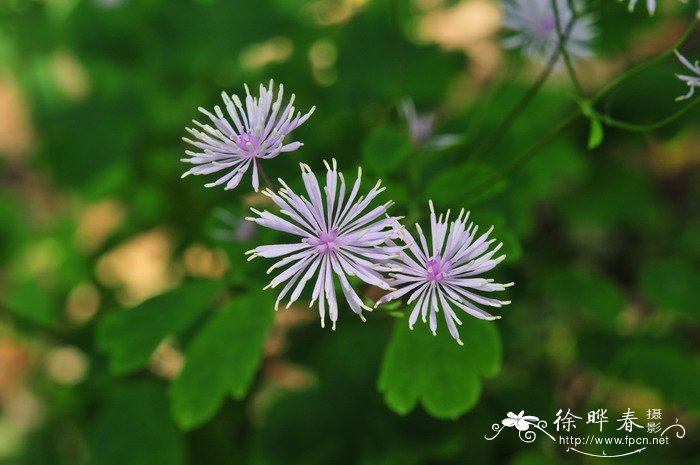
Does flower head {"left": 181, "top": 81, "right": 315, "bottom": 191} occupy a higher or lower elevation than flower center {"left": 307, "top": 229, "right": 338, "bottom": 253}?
higher

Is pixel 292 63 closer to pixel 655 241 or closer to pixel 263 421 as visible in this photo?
pixel 263 421

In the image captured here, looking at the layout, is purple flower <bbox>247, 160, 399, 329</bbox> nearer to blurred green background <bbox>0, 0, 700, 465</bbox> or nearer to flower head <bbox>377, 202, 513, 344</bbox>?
flower head <bbox>377, 202, 513, 344</bbox>

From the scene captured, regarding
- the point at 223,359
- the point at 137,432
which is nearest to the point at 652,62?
the point at 223,359

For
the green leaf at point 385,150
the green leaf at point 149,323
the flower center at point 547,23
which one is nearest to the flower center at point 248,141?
the green leaf at point 385,150

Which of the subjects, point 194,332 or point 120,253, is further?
point 120,253

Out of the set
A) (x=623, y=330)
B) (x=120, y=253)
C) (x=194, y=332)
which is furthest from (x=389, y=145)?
(x=120, y=253)

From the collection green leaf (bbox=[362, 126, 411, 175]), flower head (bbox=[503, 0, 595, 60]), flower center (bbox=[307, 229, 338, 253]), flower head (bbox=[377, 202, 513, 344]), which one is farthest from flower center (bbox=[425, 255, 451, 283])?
flower head (bbox=[503, 0, 595, 60])

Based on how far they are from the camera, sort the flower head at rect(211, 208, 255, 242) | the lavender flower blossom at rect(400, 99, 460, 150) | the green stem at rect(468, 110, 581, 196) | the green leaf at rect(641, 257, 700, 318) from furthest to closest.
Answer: the green leaf at rect(641, 257, 700, 318) < the lavender flower blossom at rect(400, 99, 460, 150) < the flower head at rect(211, 208, 255, 242) < the green stem at rect(468, 110, 581, 196)
